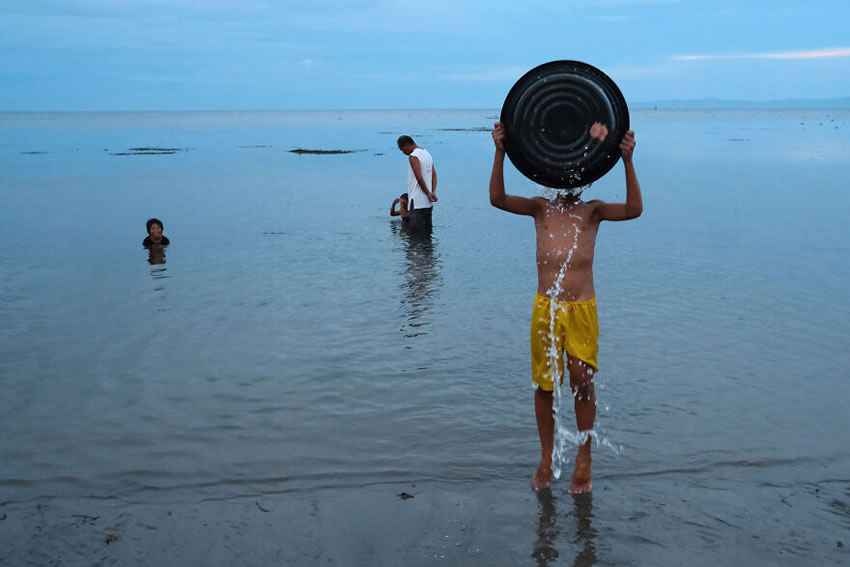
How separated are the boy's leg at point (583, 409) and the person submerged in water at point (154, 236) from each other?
32.5ft

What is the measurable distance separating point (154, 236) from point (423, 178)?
4554 millimetres

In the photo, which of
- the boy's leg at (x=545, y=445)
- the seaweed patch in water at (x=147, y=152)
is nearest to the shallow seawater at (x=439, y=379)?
the boy's leg at (x=545, y=445)

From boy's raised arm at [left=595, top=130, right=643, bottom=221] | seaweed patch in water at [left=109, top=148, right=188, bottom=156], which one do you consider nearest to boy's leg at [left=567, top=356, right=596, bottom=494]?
boy's raised arm at [left=595, top=130, right=643, bottom=221]

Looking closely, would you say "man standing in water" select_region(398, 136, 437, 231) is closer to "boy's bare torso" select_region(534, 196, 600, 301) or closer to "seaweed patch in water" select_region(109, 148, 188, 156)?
"boy's bare torso" select_region(534, 196, 600, 301)

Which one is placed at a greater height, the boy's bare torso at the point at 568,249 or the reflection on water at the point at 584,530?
the boy's bare torso at the point at 568,249

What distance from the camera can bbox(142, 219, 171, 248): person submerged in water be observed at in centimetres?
1297

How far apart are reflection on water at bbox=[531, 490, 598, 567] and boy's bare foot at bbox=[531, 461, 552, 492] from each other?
0.14 ft

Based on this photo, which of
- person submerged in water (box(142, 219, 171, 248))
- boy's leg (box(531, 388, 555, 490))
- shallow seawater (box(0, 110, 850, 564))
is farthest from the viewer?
person submerged in water (box(142, 219, 171, 248))

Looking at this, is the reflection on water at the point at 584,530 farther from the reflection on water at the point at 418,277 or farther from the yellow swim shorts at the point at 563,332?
the reflection on water at the point at 418,277

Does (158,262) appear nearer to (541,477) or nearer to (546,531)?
(541,477)

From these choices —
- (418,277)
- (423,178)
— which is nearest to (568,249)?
(418,277)

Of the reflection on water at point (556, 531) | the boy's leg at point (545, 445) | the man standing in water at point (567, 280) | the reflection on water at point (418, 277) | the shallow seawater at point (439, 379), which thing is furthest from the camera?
the reflection on water at point (418, 277)

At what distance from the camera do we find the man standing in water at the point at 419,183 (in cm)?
1279

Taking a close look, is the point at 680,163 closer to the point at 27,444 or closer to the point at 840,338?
the point at 840,338
